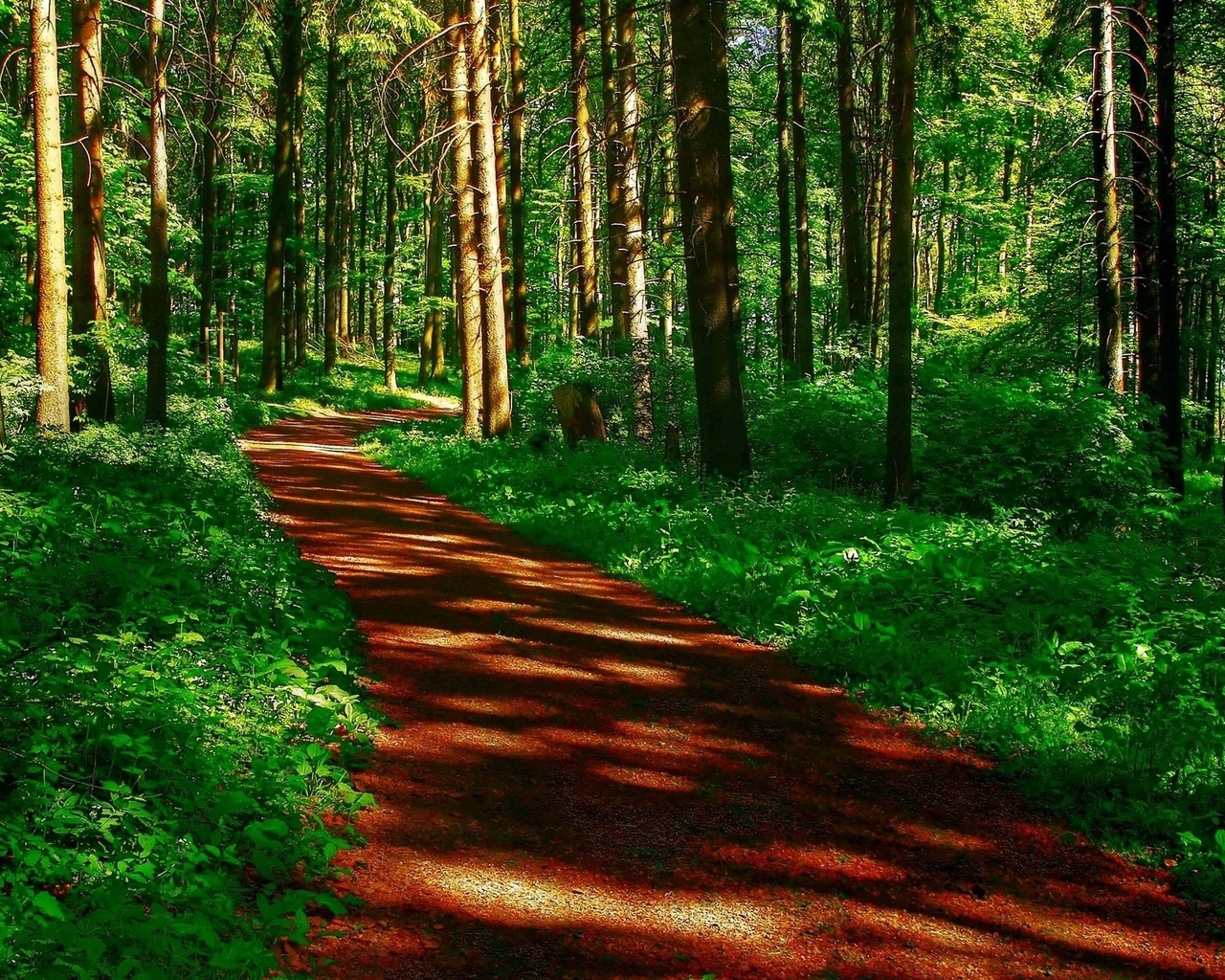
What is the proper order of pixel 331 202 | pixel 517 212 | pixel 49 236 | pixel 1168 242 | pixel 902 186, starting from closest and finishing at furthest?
pixel 902 186, pixel 49 236, pixel 1168 242, pixel 517 212, pixel 331 202

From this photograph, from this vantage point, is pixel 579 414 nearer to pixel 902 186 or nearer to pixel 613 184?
pixel 613 184

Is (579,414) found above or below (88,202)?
below

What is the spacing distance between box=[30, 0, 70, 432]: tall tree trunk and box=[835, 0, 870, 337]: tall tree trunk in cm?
1365

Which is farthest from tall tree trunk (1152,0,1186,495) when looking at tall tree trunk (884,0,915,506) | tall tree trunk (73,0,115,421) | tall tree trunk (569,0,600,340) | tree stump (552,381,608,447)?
tall tree trunk (73,0,115,421)

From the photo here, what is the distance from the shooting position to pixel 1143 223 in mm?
16734

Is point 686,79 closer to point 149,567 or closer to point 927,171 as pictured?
point 149,567

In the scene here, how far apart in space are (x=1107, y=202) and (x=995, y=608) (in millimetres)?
11872

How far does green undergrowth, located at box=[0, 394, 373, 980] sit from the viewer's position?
3.19m

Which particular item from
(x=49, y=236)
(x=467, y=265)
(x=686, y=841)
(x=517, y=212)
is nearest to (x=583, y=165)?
(x=467, y=265)

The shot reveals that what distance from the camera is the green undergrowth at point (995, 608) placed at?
5328 mm

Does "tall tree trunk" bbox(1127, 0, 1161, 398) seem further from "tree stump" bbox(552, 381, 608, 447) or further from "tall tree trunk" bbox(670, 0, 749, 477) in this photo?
"tree stump" bbox(552, 381, 608, 447)

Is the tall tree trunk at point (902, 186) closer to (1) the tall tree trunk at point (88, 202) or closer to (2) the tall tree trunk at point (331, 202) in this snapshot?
(1) the tall tree trunk at point (88, 202)

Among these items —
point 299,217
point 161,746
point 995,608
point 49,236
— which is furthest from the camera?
point 299,217

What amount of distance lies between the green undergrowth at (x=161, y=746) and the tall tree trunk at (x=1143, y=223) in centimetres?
1519
